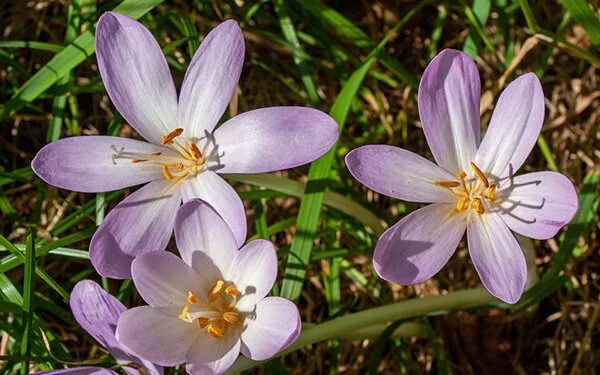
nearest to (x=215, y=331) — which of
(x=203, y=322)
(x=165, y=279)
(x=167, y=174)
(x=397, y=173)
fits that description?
(x=203, y=322)

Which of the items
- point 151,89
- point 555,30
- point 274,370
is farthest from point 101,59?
point 555,30

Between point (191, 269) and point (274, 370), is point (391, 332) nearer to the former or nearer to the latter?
point (274, 370)

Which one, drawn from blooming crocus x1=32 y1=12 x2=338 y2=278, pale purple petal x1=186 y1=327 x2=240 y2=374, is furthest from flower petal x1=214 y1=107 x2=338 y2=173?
pale purple petal x1=186 y1=327 x2=240 y2=374

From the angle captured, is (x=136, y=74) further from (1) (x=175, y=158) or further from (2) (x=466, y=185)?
(2) (x=466, y=185)

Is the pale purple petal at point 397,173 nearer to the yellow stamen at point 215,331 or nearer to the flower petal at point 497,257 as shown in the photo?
the flower petal at point 497,257

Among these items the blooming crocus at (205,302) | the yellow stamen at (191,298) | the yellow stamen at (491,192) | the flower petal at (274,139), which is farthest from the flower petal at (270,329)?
the yellow stamen at (491,192)
